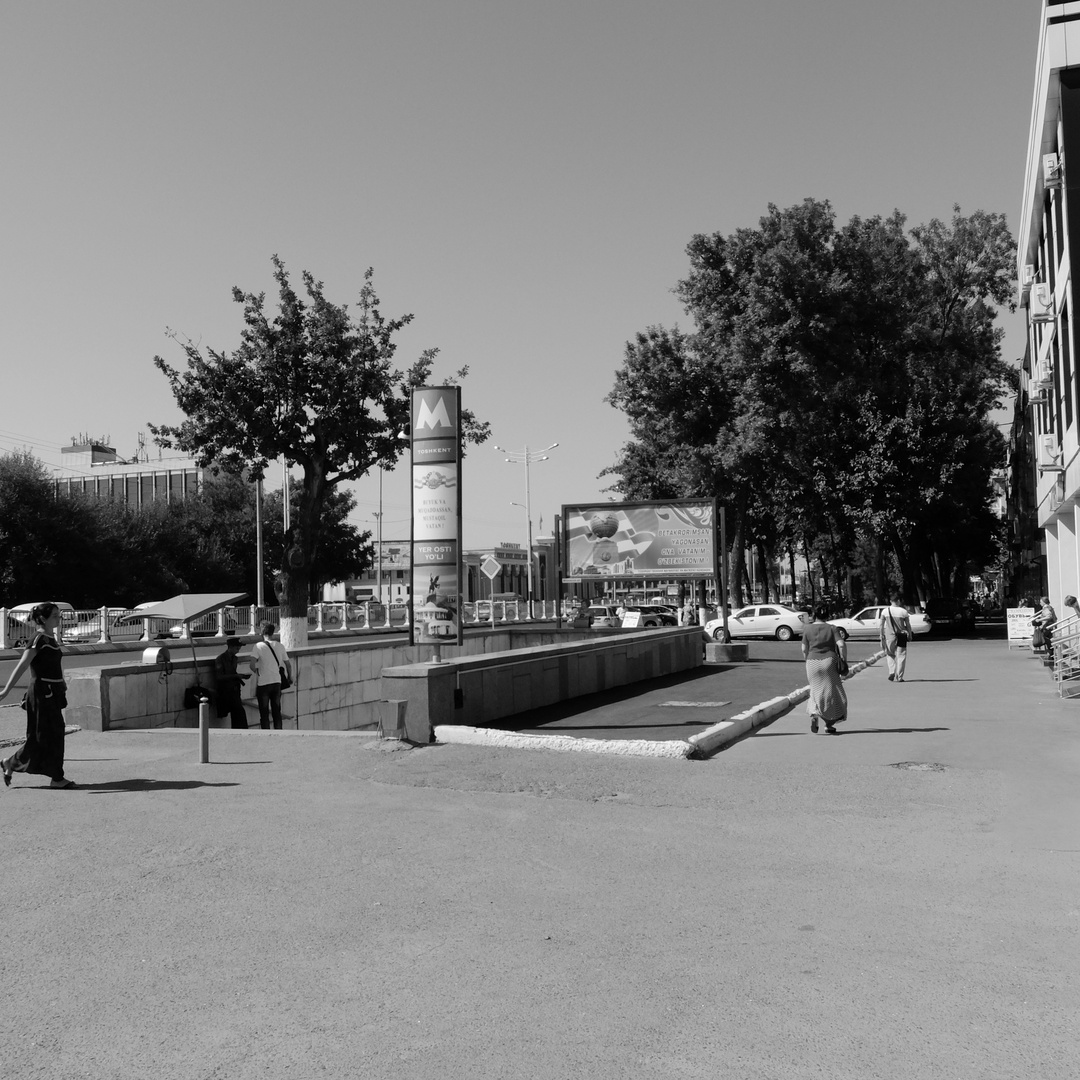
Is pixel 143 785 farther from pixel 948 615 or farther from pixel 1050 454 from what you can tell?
pixel 948 615

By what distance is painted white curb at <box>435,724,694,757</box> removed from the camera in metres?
11.1

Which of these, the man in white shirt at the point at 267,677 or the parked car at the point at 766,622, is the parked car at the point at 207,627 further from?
the man in white shirt at the point at 267,677

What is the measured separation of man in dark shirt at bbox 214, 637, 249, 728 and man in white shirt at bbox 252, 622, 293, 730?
0.39 m

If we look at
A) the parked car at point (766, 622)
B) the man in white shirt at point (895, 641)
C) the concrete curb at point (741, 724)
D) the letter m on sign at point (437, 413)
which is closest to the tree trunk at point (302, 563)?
the letter m on sign at point (437, 413)

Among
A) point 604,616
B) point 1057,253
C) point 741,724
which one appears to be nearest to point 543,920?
point 741,724

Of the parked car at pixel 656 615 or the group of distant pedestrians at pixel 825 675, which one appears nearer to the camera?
the group of distant pedestrians at pixel 825 675

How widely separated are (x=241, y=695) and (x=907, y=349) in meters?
33.3

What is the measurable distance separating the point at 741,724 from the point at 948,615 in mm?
34003

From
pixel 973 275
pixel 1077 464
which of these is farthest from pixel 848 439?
pixel 1077 464

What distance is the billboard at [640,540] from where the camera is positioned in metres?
32.2

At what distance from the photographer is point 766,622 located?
42.3 meters

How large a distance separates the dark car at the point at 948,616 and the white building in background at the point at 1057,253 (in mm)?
8246

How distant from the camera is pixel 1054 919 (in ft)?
18.7

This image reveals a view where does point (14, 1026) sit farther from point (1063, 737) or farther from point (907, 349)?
point (907, 349)
